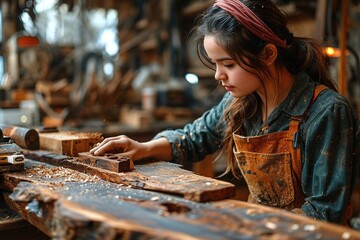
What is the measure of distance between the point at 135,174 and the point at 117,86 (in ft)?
13.2

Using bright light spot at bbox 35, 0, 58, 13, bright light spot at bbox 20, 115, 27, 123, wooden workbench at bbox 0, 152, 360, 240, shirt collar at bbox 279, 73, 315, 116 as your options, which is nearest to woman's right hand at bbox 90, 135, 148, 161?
wooden workbench at bbox 0, 152, 360, 240

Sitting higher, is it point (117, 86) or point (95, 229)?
point (117, 86)

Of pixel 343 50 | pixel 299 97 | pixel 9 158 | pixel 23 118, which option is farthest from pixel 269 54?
pixel 23 118

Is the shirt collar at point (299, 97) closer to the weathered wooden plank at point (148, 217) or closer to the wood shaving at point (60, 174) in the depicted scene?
the weathered wooden plank at point (148, 217)

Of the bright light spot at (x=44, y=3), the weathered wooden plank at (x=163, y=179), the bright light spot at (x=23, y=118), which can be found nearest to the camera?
the weathered wooden plank at (x=163, y=179)

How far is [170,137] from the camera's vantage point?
2.17m

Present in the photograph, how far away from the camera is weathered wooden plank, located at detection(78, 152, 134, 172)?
1.65m

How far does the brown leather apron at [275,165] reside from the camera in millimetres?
1749

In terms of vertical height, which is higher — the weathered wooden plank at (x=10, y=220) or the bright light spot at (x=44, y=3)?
the bright light spot at (x=44, y=3)

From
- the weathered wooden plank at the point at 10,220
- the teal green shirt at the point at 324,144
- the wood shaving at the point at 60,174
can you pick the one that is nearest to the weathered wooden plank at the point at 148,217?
the wood shaving at the point at 60,174

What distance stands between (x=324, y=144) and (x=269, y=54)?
0.42 meters

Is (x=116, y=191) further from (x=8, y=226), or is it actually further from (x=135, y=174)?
(x=8, y=226)

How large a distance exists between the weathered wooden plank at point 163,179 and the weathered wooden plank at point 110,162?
0.02 metres

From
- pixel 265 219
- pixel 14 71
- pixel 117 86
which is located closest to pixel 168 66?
pixel 117 86
